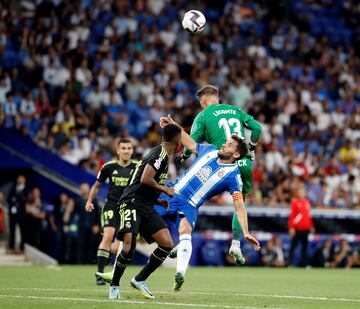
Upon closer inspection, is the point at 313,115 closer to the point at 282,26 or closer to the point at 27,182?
the point at 282,26

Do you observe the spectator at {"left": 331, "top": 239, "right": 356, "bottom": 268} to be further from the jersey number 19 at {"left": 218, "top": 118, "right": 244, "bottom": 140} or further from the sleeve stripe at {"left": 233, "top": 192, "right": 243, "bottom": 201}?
the sleeve stripe at {"left": 233, "top": 192, "right": 243, "bottom": 201}

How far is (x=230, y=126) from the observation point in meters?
14.2

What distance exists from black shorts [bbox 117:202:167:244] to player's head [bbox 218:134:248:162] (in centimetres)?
153

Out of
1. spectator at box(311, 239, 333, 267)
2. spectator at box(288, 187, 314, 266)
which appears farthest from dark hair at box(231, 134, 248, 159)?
spectator at box(311, 239, 333, 267)

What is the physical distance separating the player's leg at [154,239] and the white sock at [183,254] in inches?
12.1

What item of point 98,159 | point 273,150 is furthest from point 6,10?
point 273,150

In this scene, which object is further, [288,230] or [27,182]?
[288,230]

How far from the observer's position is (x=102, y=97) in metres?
26.7

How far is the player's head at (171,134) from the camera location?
1166 centimetres

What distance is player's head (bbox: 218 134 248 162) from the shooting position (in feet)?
41.8

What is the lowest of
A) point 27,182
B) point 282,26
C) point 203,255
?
point 203,255

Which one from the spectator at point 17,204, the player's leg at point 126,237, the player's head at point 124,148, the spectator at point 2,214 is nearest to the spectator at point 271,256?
the spectator at point 17,204

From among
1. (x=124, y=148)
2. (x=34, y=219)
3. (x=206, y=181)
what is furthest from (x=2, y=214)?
(x=206, y=181)

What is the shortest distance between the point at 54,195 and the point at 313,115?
10337 millimetres
